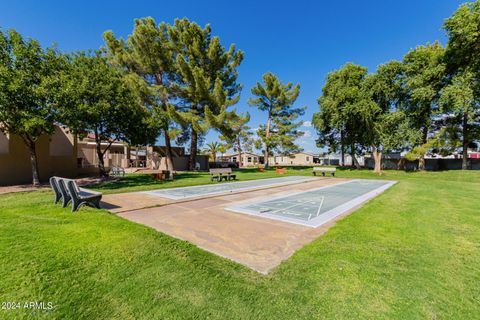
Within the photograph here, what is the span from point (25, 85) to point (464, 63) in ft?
112

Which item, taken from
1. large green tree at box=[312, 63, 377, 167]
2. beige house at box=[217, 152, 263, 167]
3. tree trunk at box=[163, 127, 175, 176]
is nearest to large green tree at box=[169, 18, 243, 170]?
tree trunk at box=[163, 127, 175, 176]

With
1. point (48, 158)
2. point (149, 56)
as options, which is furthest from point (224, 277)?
point (149, 56)

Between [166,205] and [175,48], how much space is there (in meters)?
19.6

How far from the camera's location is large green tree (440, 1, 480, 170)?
1863cm

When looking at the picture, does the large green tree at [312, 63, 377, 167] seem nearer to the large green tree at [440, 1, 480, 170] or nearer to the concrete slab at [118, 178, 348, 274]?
the large green tree at [440, 1, 480, 170]

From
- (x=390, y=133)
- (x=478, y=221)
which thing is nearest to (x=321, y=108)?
(x=390, y=133)

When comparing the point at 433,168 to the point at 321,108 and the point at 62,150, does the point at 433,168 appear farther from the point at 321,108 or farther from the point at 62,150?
the point at 62,150

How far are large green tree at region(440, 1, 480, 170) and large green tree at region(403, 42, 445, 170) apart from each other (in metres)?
1.05

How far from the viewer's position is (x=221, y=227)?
16.6ft

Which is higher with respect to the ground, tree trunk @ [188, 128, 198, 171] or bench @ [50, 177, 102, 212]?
tree trunk @ [188, 128, 198, 171]

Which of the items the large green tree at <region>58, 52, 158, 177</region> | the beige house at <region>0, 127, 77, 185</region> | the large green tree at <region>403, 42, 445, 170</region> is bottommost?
the beige house at <region>0, 127, 77, 185</region>

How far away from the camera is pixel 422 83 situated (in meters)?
21.7

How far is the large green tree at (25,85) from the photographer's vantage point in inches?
365

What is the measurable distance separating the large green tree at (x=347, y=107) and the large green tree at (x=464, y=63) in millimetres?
6306
